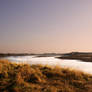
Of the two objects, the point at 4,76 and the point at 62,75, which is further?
the point at 62,75

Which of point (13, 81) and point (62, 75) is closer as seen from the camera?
point (13, 81)

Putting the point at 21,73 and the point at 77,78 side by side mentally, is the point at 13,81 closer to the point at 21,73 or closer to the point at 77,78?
the point at 21,73

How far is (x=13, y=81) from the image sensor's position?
24.1 ft

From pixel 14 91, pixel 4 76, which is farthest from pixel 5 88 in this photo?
pixel 4 76

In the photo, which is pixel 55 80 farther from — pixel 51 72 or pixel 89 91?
pixel 89 91

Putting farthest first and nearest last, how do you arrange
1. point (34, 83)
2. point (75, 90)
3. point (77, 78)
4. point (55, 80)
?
point (77, 78)
point (55, 80)
point (34, 83)
point (75, 90)

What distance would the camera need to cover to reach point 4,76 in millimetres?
8156

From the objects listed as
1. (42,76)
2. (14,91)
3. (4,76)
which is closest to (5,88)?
(14,91)

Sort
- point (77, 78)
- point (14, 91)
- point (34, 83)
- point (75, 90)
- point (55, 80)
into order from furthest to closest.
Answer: point (77, 78), point (55, 80), point (34, 83), point (75, 90), point (14, 91)

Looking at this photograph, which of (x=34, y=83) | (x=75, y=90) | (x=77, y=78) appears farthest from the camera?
(x=77, y=78)

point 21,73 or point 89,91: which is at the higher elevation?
point 21,73

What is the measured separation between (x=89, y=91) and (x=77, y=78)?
201cm

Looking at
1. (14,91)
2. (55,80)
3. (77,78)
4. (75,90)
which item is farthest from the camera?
(77,78)

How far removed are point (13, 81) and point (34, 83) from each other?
3.57 feet
